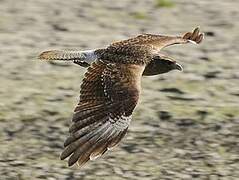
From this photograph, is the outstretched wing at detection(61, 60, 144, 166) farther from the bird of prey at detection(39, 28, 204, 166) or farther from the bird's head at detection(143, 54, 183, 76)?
the bird's head at detection(143, 54, 183, 76)

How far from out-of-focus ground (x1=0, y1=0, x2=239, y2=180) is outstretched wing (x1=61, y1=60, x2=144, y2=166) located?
3.40 ft

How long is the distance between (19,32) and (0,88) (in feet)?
6.30

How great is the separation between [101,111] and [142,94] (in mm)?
2834

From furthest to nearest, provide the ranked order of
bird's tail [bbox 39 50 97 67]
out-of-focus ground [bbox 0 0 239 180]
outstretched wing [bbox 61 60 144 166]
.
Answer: out-of-focus ground [bbox 0 0 239 180]
bird's tail [bbox 39 50 97 67]
outstretched wing [bbox 61 60 144 166]

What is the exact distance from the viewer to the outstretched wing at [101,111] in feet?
20.0

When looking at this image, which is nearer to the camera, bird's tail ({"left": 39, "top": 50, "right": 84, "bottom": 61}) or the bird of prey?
the bird of prey

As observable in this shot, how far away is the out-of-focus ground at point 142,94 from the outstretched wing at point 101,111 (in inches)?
40.8

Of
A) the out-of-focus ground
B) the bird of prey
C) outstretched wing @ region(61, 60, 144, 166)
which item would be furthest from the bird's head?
outstretched wing @ region(61, 60, 144, 166)

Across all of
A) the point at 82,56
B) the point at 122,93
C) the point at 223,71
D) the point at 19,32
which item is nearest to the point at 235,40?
the point at 223,71

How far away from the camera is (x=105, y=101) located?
21.3ft

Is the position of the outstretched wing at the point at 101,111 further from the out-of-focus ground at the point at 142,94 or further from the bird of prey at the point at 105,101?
the out-of-focus ground at the point at 142,94

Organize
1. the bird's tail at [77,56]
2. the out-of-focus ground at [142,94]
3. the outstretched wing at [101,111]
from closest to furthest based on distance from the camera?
the outstretched wing at [101,111], the bird's tail at [77,56], the out-of-focus ground at [142,94]

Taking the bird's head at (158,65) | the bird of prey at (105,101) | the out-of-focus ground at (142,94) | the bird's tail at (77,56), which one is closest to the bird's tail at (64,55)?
the bird's tail at (77,56)

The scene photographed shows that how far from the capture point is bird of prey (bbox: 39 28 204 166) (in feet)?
20.0
